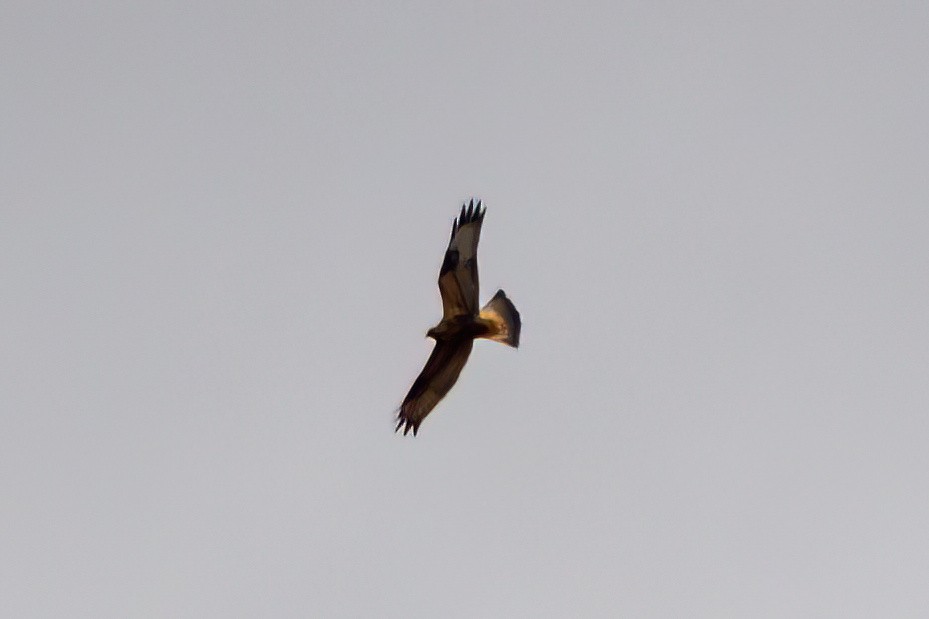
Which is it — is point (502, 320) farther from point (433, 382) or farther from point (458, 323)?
point (433, 382)

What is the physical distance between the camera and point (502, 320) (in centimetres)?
1919

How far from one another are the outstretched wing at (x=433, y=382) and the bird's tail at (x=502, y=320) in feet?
1.49

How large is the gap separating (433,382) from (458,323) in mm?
1020

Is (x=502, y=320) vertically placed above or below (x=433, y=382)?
above

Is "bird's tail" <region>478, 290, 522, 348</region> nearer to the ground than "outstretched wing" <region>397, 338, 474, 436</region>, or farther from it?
farther from it

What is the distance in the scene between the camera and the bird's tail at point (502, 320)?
1916 cm

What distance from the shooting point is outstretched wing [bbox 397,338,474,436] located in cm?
1953

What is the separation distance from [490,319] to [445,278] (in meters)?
0.84

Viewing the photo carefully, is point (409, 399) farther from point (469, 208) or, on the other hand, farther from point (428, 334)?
point (469, 208)

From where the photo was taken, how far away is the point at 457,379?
1980 centimetres

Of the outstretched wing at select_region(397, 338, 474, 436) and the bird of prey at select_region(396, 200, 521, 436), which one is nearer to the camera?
the bird of prey at select_region(396, 200, 521, 436)

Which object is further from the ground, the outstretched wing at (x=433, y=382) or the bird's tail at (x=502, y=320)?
the bird's tail at (x=502, y=320)

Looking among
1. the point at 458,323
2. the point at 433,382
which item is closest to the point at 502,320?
the point at 458,323

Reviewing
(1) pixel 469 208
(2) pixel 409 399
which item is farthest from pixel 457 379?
(1) pixel 469 208
